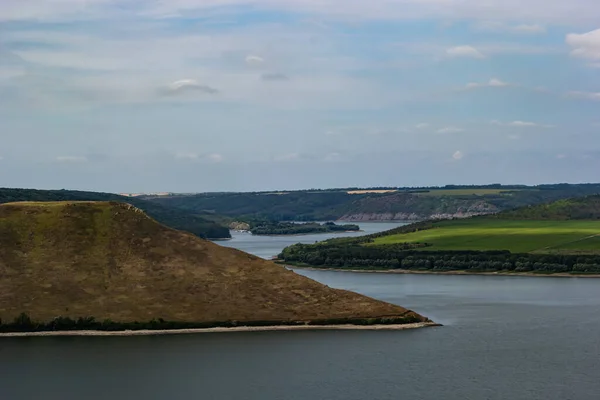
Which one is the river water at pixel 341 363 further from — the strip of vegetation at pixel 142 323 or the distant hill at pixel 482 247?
the distant hill at pixel 482 247

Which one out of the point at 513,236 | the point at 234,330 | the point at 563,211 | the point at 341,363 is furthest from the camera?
the point at 563,211

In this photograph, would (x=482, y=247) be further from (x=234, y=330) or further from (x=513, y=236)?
(x=234, y=330)

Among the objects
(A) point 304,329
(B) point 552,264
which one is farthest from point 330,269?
(A) point 304,329

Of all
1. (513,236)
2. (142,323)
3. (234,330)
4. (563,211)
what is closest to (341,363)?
(234,330)

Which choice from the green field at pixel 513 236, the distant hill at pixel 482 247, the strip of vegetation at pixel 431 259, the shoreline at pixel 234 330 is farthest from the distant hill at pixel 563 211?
the shoreline at pixel 234 330

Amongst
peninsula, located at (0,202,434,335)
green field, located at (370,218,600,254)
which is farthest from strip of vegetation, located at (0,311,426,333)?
green field, located at (370,218,600,254)
